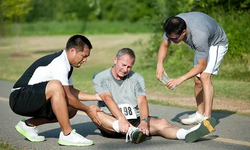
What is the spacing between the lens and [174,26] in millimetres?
7523

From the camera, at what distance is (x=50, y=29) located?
52.9m

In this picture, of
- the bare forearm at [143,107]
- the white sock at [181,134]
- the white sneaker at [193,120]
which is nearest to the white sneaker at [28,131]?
the bare forearm at [143,107]

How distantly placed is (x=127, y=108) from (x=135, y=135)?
1.67ft

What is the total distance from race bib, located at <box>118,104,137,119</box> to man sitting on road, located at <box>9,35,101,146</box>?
34 cm

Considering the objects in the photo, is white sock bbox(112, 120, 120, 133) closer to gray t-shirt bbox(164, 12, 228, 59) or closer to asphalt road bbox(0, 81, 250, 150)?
asphalt road bbox(0, 81, 250, 150)

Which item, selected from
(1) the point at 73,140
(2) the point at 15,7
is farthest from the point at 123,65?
(2) the point at 15,7

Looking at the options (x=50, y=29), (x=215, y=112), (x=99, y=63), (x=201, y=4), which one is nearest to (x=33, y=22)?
(x=50, y=29)

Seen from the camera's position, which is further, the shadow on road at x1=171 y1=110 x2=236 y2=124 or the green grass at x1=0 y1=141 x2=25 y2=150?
the shadow on road at x1=171 y1=110 x2=236 y2=124

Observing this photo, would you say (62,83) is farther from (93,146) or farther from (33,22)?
(33,22)

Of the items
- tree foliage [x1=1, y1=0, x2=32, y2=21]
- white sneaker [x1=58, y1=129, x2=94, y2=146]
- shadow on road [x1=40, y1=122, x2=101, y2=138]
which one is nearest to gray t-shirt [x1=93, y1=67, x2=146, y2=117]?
white sneaker [x1=58, y1=129, x2=94, y2=146]

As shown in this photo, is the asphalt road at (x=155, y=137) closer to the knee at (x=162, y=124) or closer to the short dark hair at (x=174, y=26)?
the knee at (x=162, y=124)

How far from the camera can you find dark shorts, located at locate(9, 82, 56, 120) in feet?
22.5

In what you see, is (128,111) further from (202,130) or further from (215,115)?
(215,115)

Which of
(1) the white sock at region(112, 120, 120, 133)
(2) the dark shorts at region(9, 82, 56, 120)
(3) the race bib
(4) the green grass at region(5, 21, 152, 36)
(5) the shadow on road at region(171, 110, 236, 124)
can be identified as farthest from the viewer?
(4) the green grass at region(5, 21, 152, 36)
